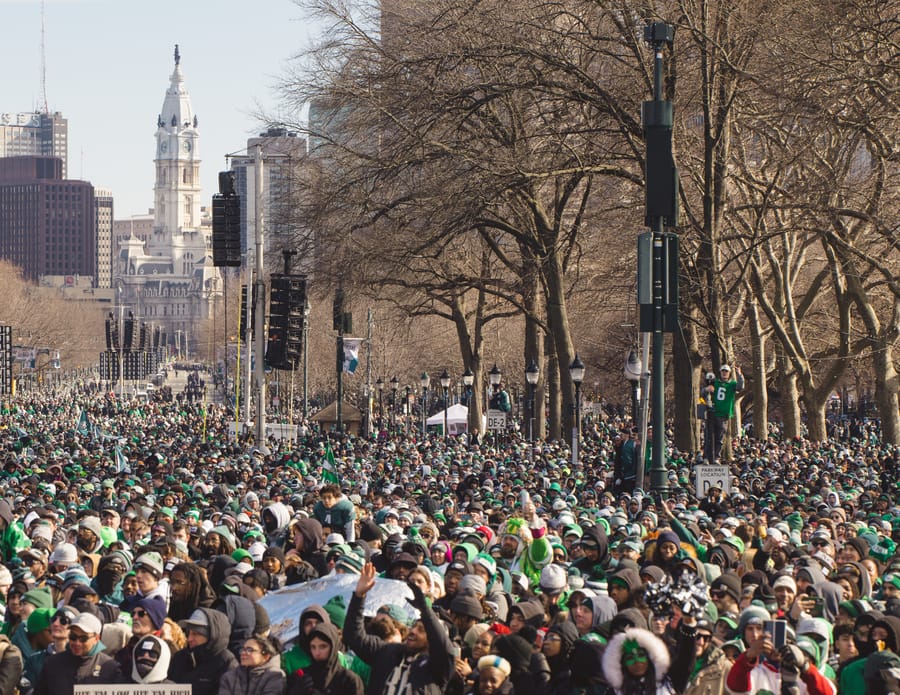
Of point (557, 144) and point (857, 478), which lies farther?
point (557, 144)

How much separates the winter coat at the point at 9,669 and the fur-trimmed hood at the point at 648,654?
3.31m

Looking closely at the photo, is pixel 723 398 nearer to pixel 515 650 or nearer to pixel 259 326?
pixel 515 650

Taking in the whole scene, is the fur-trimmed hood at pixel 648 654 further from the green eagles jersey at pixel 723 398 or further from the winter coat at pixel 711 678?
the green eagles jersey at pixel 723 398

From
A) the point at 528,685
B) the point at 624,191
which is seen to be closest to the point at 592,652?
the point at 528,685

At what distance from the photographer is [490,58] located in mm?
33469

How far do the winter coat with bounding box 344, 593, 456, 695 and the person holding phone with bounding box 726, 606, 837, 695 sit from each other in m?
1.50

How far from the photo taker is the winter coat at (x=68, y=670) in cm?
975

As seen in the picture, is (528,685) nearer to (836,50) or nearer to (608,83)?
(836,50)

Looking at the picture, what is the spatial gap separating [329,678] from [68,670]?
1437mm

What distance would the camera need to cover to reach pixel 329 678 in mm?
9641

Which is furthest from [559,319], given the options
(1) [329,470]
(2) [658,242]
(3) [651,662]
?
(3) [651,662]

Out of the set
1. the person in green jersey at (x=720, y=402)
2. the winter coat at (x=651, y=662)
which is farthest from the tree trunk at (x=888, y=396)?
the winter coat at (x=651, y=662)

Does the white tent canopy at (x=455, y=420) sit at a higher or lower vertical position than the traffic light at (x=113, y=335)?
lower

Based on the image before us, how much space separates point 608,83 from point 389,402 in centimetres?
6480
